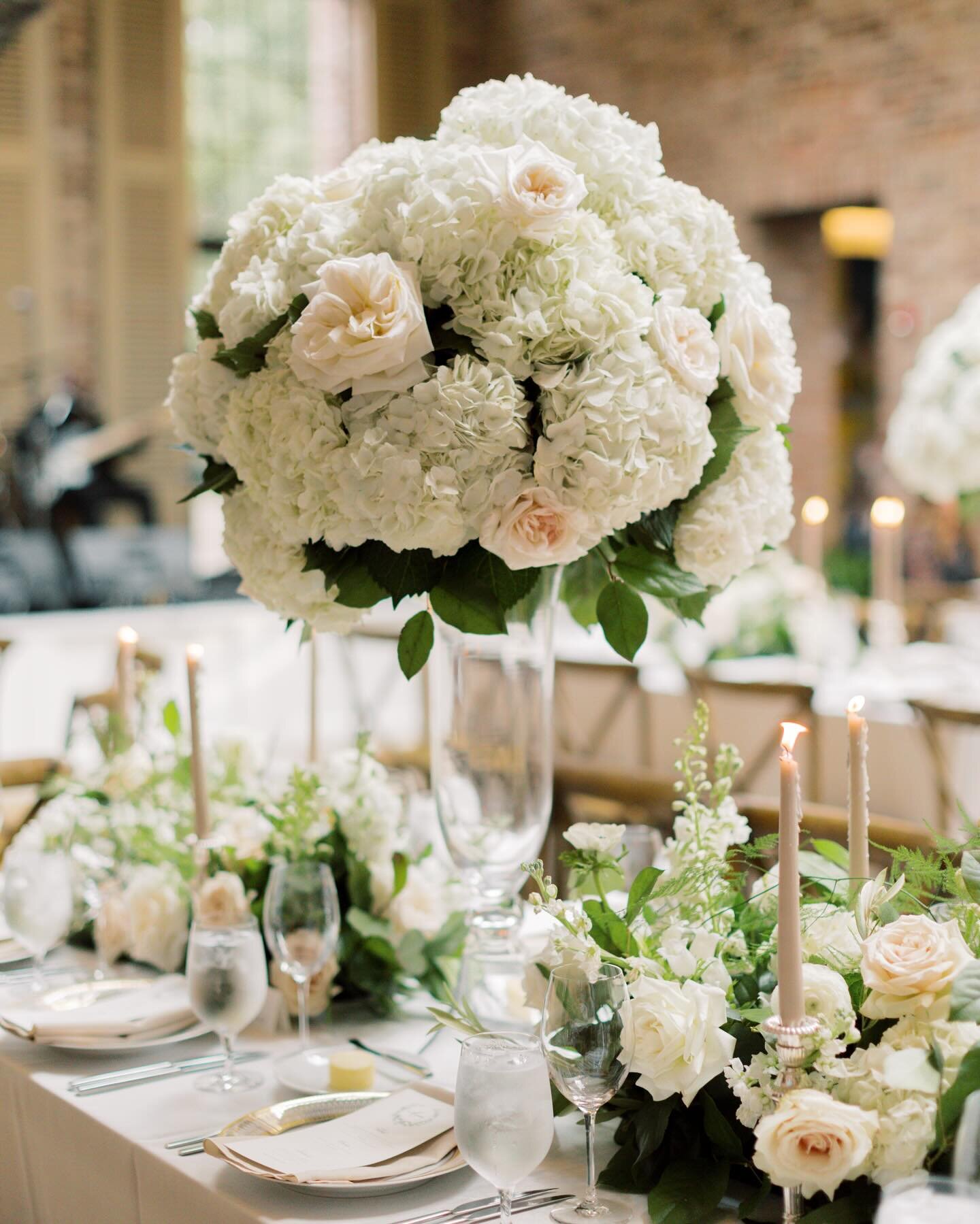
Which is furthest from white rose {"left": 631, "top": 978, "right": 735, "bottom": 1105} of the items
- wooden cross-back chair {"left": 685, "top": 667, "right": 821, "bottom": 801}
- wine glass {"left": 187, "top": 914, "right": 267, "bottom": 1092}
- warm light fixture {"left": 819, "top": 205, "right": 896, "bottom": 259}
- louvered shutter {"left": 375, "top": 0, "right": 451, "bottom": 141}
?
louvered shutter {"left": 375, "top": 0, "right": 451, "bottom": 141}

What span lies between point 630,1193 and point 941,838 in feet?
1.25

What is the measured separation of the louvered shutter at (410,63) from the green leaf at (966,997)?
869 cm

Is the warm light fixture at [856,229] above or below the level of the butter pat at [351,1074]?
above

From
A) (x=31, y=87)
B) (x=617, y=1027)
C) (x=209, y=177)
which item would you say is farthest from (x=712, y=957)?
(x=209, y=177)

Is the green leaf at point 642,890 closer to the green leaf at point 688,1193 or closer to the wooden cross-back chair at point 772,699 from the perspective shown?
the green leaf at point 688,1193

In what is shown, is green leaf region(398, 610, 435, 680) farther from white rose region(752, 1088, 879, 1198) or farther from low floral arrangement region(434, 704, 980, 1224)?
white rose region(752, 1088, 879, 1198)

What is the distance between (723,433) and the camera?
1461 millimetres

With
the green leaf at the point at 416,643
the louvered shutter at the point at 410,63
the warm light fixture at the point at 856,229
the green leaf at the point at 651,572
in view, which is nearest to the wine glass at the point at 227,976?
the green leaf at the point at 416,643

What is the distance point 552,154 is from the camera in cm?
135

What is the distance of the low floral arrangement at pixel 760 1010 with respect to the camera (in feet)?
3.35

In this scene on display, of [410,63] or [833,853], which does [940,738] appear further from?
[410,63]

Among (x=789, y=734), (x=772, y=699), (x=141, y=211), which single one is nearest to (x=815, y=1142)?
(x=789, y=734)

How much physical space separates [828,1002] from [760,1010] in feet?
0.19

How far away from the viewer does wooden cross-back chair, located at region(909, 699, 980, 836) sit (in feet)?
9.61
